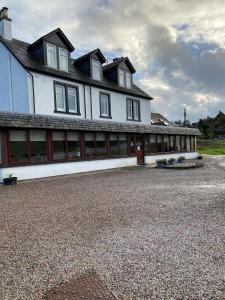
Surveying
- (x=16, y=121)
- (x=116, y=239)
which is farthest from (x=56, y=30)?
(x=116, y=239)

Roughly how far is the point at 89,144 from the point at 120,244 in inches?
621

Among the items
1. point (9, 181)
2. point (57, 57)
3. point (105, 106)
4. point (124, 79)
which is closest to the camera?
point (9, 181)

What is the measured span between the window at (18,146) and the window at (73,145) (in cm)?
331

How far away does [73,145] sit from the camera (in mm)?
20297

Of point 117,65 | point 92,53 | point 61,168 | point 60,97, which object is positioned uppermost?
point 92,53

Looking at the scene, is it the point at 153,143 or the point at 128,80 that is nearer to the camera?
the point at 153,143

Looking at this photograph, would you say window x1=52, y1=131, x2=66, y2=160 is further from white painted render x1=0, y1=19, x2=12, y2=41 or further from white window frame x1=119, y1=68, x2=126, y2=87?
white window frame x1=119, y1=68, x2=126, y2=87

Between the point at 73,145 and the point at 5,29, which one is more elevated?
the point at 5,29

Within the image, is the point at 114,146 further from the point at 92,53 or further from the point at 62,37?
the point at 62,37

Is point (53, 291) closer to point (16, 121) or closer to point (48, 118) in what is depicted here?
point (16, 121)

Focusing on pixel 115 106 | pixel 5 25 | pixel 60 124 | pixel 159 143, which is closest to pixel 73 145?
pixel 60 124

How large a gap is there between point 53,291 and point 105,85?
71.8 ft

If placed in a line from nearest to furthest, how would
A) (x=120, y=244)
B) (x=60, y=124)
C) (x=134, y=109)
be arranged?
(x=120, y=244)
(x=60, y=124)
(x=134, y=109)

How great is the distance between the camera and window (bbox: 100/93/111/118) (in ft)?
81.7
